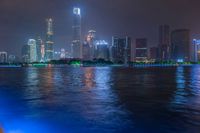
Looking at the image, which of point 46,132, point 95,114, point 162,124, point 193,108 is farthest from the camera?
point 193,108

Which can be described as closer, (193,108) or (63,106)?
(193,108)

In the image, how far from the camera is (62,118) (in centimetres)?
2155

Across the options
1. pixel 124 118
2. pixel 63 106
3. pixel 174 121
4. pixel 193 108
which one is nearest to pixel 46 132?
pixel 124 118

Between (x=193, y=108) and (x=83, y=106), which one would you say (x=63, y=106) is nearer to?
(x=83, y=106)

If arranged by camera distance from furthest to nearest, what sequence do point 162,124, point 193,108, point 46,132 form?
point 193,108
point 162,124
point 46,132

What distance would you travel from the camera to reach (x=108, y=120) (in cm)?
2061

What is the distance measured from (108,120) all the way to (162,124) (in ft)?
11.2

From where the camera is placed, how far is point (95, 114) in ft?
76.0

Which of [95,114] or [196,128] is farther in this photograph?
[95,114]

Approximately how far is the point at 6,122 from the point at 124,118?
745cm

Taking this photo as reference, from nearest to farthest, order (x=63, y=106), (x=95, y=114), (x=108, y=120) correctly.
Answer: (x=108, y=120) < (x=95, y=114) < (x=63, y=106)

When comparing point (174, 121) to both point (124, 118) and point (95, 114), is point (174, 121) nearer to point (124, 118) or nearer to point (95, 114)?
point (124, 118)

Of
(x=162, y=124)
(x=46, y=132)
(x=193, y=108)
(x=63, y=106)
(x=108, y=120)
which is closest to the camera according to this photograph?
(x=46, y=132)

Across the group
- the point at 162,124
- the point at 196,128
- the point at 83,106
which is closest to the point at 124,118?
the point at 162,124
